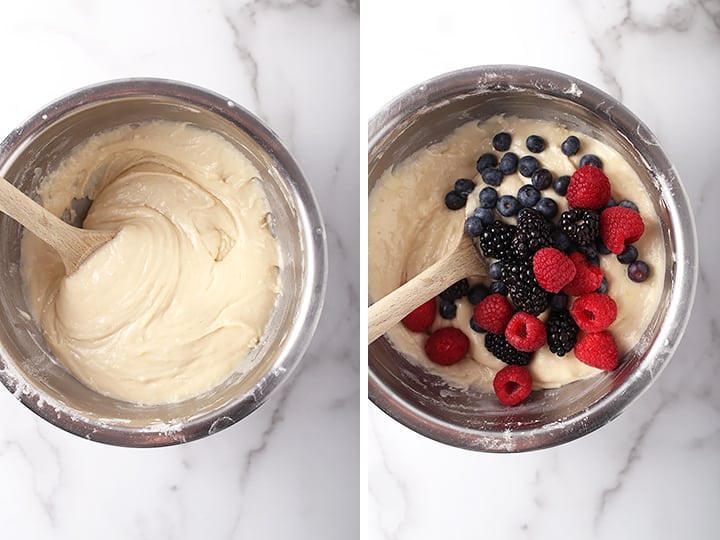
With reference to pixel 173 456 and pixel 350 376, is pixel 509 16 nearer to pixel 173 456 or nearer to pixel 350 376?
pixel 350 376

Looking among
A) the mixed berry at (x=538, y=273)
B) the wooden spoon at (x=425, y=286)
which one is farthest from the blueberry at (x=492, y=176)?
the wooden spoon at (x=425, y=286)

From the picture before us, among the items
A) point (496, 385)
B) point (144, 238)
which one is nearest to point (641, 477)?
point (496, 385)

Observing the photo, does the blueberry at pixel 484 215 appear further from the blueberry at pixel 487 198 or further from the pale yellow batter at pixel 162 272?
the pale yellow batter at pixel 162 272

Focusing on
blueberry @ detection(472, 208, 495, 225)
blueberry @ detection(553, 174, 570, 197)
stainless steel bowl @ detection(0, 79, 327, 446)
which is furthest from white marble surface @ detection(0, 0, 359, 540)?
blueberry @ detection(553, 174, 570, 197)

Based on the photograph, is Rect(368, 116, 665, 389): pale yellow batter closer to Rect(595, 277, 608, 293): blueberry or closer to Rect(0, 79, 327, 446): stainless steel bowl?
Rect(595, 277, 608, 293): blueberry

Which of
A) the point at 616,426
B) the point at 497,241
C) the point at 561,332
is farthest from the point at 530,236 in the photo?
the point at 616,426
